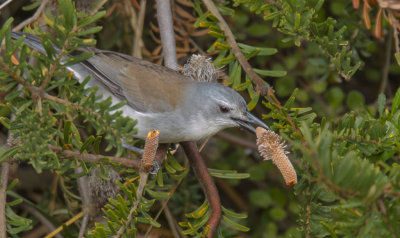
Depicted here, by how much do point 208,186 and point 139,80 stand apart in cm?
128

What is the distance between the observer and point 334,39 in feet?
8.72

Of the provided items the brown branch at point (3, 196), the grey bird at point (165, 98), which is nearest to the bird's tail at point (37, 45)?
the grey bird at point (165, 98)

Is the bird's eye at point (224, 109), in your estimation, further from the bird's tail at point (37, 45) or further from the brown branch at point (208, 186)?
the bird's tail at point (37, 45)

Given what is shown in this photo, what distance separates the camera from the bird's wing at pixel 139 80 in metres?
3.44

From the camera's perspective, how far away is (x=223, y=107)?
325cm

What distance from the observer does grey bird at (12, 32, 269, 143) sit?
317cm

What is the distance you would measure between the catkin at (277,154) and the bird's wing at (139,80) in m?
1.19

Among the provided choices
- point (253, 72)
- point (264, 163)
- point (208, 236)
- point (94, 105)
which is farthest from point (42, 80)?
point (264, 163)

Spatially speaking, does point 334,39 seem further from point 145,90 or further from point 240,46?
point 145,90

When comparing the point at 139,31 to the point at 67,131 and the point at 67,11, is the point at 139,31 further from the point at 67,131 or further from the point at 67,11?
the point at 67,11

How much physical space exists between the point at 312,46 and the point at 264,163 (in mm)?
1002

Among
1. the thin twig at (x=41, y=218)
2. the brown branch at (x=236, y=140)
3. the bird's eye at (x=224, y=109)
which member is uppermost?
the bird's eye at (x=224, y=109)

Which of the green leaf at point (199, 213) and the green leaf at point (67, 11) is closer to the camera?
the green leaf at point (67, 11)

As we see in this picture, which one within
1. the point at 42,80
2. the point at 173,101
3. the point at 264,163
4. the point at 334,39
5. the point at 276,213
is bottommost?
the point at 276,213
